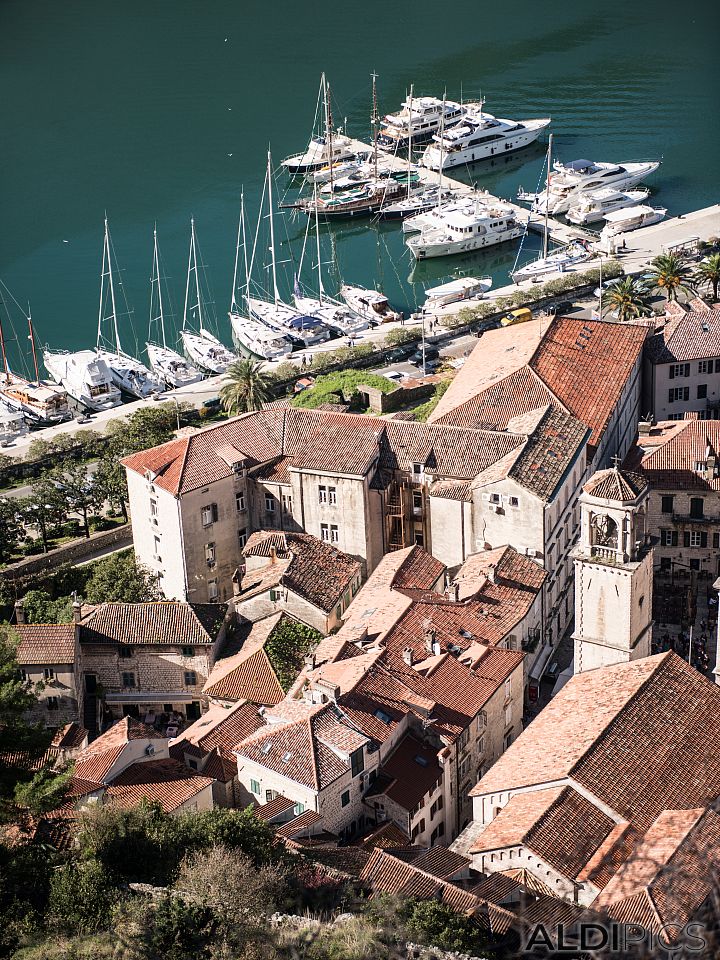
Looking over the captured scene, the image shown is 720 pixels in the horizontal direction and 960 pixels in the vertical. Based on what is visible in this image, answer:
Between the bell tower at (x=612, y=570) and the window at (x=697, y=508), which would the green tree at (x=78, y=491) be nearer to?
the window at (x=697, y=508)

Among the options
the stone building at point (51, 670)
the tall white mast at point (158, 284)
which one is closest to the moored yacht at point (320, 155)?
the tall white mast at point (158, 284)

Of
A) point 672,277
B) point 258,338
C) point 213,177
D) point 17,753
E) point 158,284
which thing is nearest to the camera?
point 17,753

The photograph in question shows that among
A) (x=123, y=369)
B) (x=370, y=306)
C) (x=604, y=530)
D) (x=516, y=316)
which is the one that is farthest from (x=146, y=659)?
(x=370, y=306)

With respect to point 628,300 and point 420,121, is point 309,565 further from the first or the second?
point 420,121

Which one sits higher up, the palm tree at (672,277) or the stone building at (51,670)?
the palm tree at (672,277)

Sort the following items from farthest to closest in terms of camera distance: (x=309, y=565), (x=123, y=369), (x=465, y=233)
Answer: (x=465, y=233), (x=123, y=369), (x=309, y=565)

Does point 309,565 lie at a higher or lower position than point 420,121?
lower

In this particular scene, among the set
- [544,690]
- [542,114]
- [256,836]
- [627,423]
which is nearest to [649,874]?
[256,836]
